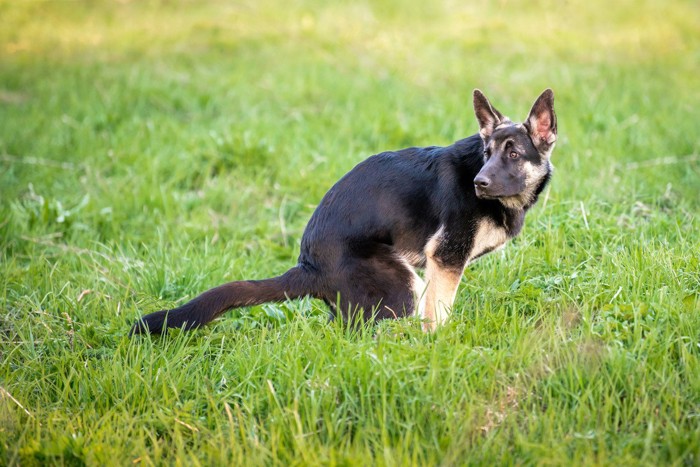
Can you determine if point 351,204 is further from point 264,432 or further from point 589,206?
point 589,206

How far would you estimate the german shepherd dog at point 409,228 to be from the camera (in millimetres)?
3996

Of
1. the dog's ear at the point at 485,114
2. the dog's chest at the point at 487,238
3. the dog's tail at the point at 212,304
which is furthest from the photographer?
the dog's ear at the point at 485,114

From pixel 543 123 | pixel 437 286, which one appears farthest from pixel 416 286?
pixel 543 123

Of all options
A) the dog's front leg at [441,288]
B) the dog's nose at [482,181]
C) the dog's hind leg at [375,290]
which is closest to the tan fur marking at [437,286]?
the dog's front leg at [441,288]

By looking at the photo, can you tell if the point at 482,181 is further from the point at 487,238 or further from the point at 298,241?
the point at 298,241

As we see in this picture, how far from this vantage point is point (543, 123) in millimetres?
4344

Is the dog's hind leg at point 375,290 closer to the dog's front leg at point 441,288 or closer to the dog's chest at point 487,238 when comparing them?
the dog's front leg at point 441,288

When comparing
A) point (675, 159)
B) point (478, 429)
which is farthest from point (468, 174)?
point (675, 159)

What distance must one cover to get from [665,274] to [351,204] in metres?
1.83

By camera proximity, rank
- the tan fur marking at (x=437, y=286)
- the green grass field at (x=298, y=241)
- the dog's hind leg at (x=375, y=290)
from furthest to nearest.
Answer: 1. the tan fur marking at (x=437, y=286)
2. the dog's hind leg at (x=375, y=290)
3. the green grass field at (x=298, y=241)

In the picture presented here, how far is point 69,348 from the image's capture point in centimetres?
412

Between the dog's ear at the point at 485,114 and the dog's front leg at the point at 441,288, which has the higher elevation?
the dog's ear at the point at 485,114

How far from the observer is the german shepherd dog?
400cm

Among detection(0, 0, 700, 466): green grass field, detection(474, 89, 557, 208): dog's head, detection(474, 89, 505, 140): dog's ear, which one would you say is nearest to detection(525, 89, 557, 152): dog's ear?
detection(474, 89, 557, 208): dog's head
